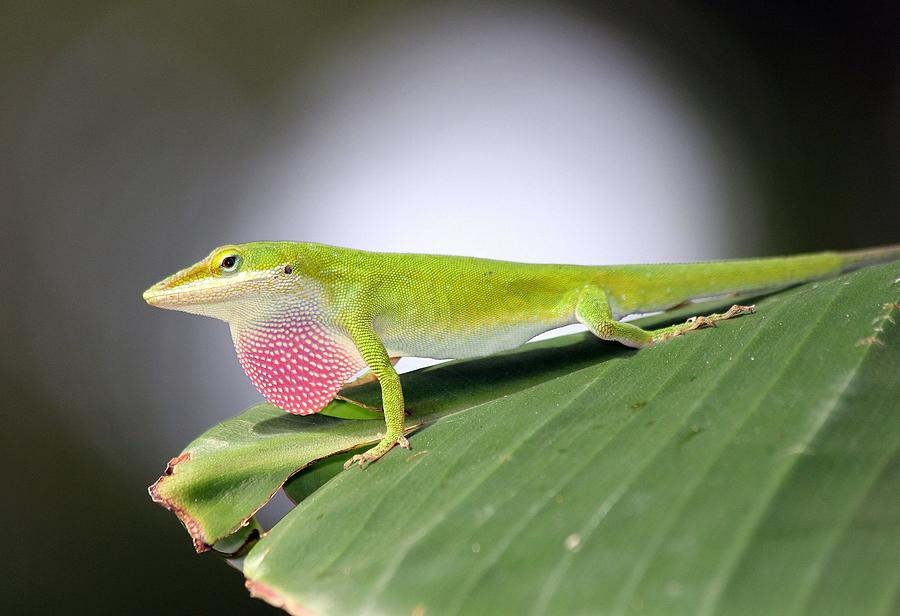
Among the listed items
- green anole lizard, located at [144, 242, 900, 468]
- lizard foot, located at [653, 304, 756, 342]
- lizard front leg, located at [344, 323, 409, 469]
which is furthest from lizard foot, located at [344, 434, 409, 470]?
lizard foot, located at [653, 304, 756, 342]

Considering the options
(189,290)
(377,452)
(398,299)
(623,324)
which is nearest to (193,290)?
(189,290)

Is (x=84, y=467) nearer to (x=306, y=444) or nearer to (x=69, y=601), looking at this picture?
(x=69, y=601)

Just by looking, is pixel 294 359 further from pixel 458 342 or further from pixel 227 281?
pixel 458 342

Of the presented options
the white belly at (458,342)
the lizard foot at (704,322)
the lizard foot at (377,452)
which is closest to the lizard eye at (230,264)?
the white belly at (458,342)

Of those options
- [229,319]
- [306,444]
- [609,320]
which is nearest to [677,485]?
[306,444]

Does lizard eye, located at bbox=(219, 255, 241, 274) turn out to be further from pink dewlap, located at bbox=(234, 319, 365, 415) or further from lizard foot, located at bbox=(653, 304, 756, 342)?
lizard foot, located at bbox=(653, 304, 756, 342)

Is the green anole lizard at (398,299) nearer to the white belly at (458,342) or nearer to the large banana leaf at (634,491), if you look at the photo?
the white belly at (458,342)
